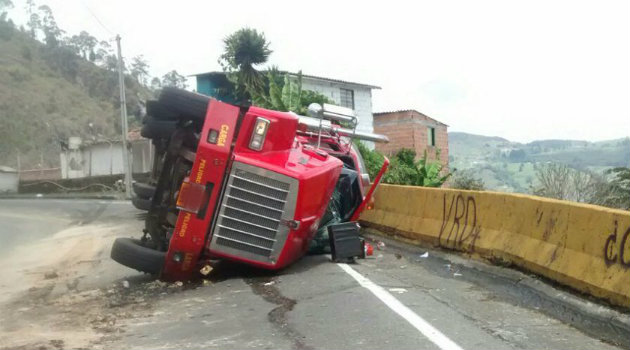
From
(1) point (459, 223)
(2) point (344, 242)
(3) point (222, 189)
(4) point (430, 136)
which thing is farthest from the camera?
(4) point (430, 136)

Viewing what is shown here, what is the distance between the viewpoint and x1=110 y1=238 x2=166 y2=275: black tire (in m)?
7.92


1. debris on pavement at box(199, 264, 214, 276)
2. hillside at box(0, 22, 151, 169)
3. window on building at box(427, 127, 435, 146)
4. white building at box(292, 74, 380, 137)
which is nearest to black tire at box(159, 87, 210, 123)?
debris on pavement at box(199, 264, 214, 276)

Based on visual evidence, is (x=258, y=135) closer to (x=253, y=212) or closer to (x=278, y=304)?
(x=253, y=212)

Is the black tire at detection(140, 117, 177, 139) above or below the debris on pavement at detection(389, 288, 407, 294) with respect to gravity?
above

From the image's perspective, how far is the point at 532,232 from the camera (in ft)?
24.8

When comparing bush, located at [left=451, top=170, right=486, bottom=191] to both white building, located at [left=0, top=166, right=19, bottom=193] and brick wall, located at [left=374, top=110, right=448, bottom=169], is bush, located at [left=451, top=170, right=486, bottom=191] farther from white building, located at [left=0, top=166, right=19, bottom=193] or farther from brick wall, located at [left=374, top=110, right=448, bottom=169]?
white building, located at [left=0, top=166, right=19, bottom=193]

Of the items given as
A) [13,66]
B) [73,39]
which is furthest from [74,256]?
[73,39]

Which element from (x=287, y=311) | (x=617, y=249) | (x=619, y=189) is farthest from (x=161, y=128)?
(x=619, y=189)

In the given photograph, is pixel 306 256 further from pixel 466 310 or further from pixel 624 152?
pixel 624 152

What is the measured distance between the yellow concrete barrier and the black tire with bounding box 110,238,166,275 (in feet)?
14.4

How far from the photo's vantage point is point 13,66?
76.2 metres

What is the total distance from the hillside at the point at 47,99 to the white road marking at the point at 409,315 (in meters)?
49.0

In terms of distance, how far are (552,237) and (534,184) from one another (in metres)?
8.69

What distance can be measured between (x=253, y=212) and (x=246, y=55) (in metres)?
22.8
